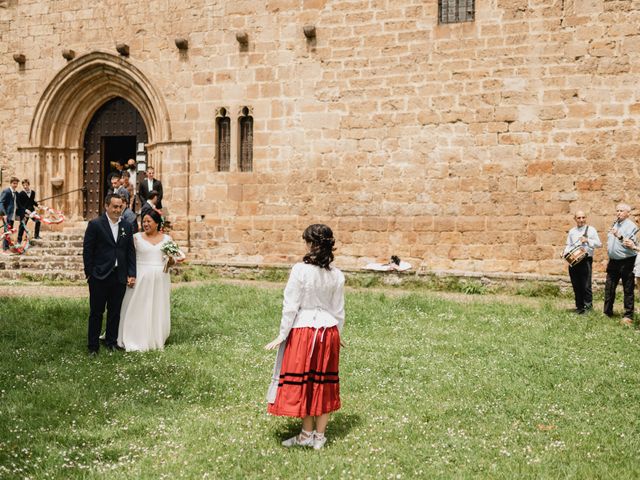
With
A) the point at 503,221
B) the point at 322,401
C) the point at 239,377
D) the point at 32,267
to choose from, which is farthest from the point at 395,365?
the point at 32,267

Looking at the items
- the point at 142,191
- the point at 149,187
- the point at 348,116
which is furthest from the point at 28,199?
the point at 348,116

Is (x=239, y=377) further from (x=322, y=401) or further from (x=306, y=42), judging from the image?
(x=306, y=42)

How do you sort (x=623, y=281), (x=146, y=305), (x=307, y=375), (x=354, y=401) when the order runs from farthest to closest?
(x=623, y=281), (x=146, y=305), (x=354, y=401), (x=307, y=375)

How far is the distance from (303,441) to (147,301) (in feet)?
11.6

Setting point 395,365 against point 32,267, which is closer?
point 395,365

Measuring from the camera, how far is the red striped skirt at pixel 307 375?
487cm

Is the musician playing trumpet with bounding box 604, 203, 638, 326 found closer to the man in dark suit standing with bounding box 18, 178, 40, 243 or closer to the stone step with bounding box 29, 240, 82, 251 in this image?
the stone step with bounding box 29, 240, 82, 251

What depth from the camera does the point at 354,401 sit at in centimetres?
605

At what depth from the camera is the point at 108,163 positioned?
16.9m

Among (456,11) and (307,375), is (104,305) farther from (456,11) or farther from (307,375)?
(456,11)

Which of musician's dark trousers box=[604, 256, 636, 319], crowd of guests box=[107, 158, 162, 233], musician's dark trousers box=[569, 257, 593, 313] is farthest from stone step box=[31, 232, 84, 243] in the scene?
musician's dark trousers box=[604, 256, 636, 319]

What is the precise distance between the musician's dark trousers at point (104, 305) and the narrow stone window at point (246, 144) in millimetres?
6886

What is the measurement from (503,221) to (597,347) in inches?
183

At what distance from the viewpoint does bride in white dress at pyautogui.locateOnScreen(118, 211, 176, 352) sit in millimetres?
7812
